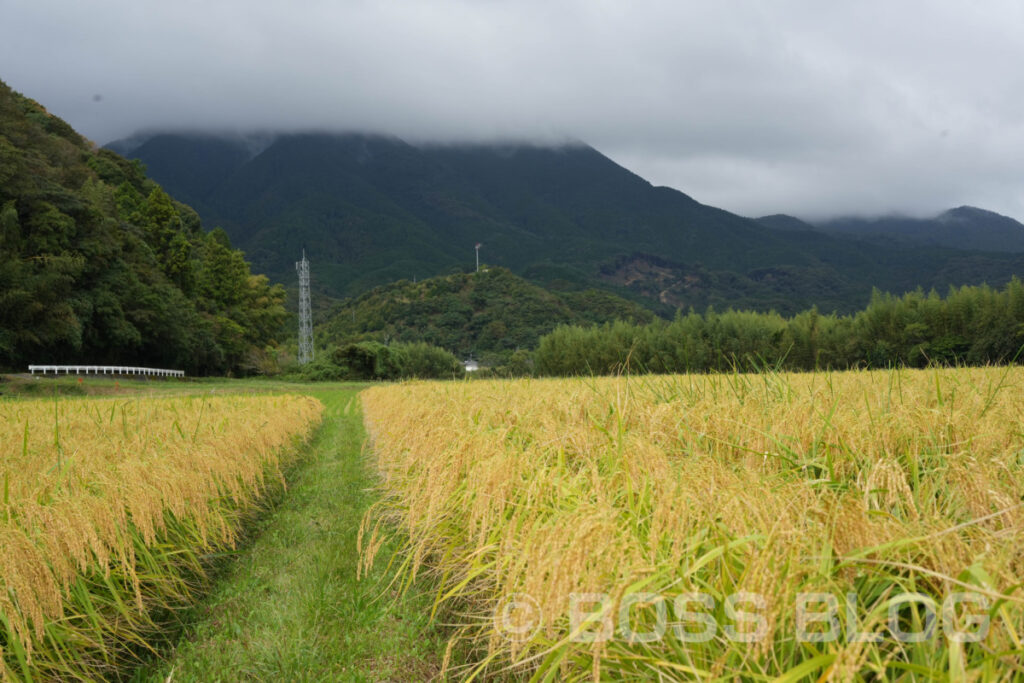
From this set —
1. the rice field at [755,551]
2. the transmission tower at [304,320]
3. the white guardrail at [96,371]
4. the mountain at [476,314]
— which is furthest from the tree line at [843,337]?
the transmission tower at [304,320]

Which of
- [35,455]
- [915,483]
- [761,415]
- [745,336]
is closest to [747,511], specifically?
[915,483]

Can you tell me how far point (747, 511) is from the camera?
73.8 inches

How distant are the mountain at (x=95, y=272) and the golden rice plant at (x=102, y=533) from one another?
25225 mm

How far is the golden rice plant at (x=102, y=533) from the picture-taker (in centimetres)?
266

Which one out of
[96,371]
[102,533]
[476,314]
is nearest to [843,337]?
[102,533]

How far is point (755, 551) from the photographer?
59.9 inches

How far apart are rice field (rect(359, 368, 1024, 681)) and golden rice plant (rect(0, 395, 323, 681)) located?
144 cm

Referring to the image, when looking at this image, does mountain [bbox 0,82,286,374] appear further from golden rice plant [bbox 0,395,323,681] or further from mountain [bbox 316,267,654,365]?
golden rice plant [bbox 0,395,323,681]

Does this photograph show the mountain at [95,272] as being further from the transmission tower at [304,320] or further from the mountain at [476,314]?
the mountain at [476,314]

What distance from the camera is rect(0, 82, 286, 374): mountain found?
83.8 ft

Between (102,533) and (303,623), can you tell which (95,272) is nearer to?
(102,533)

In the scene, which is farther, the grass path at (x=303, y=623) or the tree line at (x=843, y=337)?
the tree line at (x=843, y=337)

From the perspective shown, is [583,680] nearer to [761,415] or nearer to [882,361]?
[761,415]

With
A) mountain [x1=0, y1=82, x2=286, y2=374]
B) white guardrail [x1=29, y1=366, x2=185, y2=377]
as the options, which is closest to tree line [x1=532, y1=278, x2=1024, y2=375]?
white guardrail [x1=29, y1=366, x2=185, y2=377]
